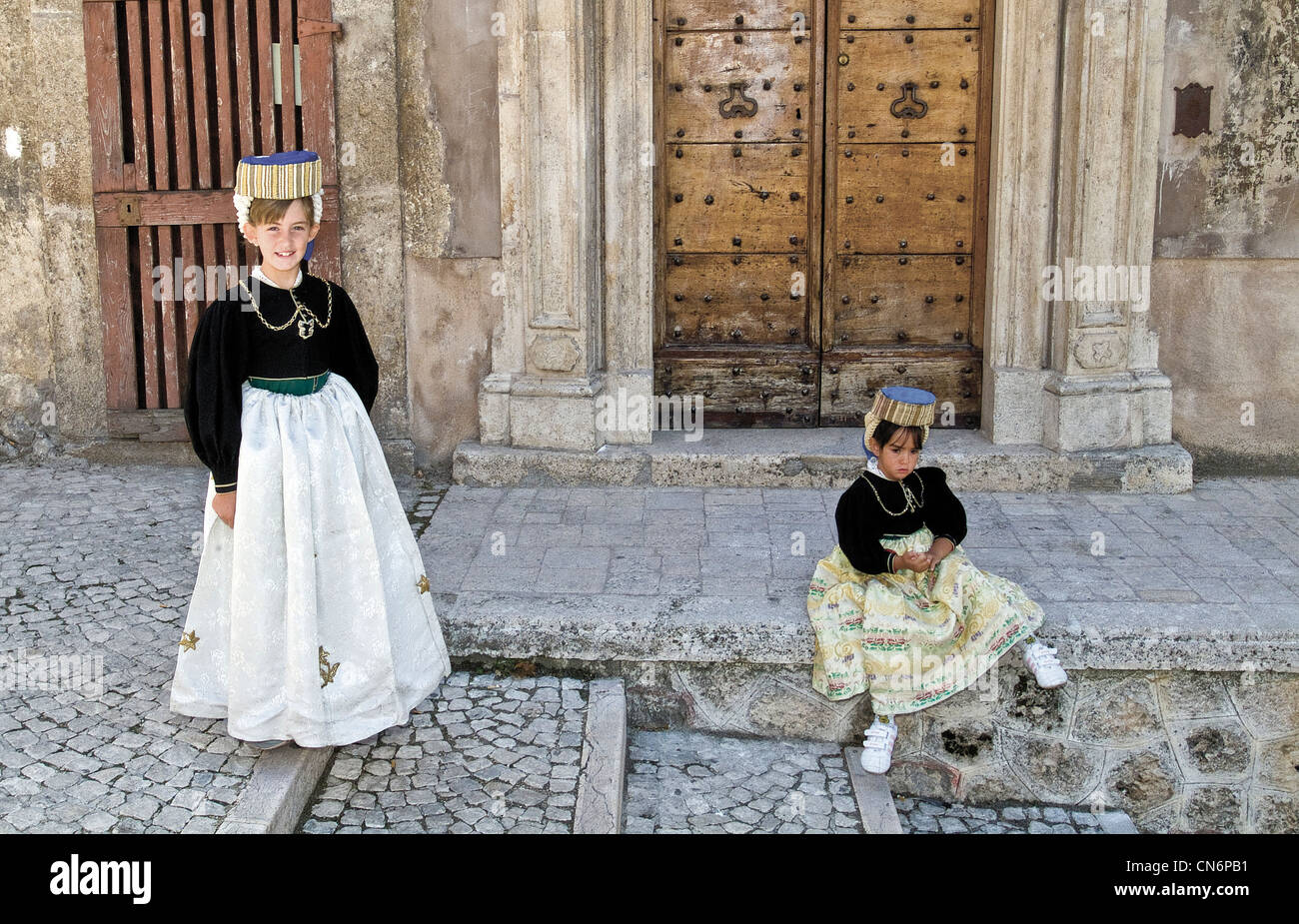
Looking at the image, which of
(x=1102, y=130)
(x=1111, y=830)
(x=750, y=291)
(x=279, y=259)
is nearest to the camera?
(x=279, y=259)

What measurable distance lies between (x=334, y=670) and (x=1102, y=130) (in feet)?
13.6

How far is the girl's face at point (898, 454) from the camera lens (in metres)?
4.00

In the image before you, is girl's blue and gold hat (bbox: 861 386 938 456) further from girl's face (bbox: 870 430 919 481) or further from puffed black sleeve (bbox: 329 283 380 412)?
puffed black sleeve (bbox: 329 283 380 412)

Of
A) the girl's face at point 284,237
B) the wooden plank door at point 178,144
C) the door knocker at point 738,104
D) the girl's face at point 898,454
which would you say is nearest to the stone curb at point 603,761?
the girl's face at point 898,454

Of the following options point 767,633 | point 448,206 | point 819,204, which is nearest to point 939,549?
point 767,633

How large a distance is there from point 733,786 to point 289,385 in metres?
1.82

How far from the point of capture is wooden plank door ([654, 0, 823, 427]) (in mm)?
6145

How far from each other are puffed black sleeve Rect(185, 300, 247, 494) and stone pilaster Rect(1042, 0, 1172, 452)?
3840mm

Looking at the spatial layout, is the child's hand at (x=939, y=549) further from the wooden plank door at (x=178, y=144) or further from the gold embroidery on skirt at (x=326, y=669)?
the wooden plank door at (x=178, y=144)

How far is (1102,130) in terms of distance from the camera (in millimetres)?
5793

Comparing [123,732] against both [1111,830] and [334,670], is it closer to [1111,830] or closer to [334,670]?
[334,670]

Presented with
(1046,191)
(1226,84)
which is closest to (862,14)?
(1046,191)

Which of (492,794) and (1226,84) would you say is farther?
(1226,84)

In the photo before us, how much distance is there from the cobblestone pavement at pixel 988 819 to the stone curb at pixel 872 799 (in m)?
0.15
